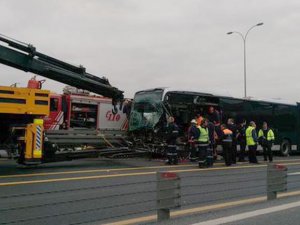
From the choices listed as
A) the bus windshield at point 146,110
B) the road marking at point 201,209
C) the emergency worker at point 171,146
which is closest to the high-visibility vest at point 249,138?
the bus windshield at point 146,110

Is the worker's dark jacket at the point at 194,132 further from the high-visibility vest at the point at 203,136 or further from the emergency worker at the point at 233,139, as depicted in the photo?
the emergency worker at the point at 233,139

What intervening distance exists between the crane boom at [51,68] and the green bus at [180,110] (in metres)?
3.05

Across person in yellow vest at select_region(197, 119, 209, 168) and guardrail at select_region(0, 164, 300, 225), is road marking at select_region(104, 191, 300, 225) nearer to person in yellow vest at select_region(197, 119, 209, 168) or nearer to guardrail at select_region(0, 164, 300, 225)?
guardrail at select_region(0, 164, 300, 225)

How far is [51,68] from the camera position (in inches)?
600

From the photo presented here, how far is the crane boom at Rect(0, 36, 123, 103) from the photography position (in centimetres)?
1435

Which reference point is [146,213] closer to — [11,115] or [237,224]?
[237,224]

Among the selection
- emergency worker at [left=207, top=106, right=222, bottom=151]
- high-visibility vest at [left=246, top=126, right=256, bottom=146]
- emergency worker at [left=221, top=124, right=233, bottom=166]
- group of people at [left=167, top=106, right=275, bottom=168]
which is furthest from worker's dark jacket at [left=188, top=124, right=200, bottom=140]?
emergency worker at [left=207, top=106, right=222, bottom=151]

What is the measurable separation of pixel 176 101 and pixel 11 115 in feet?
28.7

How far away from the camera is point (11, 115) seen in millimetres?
13594

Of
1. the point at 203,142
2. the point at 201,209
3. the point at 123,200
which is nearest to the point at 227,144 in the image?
the point at 203,142

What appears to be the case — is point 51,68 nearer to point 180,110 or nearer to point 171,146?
point 171,146

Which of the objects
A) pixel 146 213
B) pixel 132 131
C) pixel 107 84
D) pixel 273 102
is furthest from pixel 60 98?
pixel 146 213

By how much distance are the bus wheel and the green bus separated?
0.24 ft

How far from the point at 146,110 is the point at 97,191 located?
11881 millimetres
